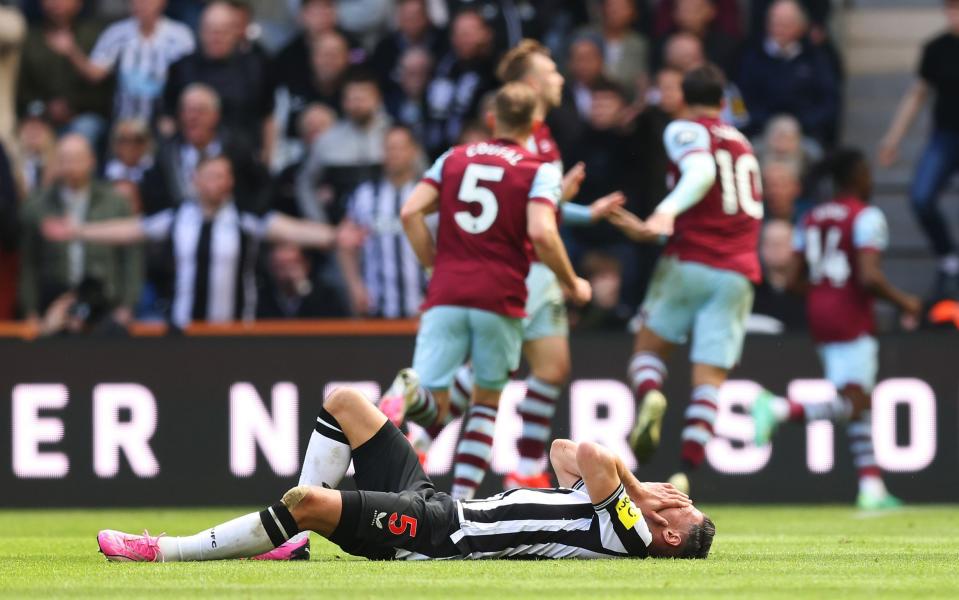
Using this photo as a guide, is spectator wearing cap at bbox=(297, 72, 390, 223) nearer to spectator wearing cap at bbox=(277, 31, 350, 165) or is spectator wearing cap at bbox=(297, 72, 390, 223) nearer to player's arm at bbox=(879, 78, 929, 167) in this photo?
spectator wearing cap at bbox=(277, 31, 350, 165)

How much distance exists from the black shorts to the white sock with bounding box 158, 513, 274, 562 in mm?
279

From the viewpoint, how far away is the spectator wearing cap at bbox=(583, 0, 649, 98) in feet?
48.9

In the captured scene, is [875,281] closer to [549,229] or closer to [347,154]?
[549,229]

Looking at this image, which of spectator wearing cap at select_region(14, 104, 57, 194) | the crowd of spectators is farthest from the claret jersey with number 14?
spectator wearing cap at select_region(14, 104, 57, 194)

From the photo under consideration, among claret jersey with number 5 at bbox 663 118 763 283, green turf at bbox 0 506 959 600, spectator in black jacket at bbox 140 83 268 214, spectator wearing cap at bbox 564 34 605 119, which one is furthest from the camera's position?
spectator wearing cap at bbox 564 34 605 119

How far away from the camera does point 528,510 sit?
286 inches

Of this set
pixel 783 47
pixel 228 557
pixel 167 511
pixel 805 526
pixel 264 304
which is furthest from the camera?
pixel 783 47

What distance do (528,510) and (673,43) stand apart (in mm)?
7471

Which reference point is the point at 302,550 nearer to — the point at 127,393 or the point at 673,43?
the point at 127,393

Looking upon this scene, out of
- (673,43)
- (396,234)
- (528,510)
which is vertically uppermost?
(673,43)

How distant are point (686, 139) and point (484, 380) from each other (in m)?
1.82

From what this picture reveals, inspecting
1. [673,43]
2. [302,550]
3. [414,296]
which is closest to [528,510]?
[302,550]

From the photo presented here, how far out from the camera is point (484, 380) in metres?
9.64

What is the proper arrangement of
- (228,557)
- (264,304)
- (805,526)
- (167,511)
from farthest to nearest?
Result: (264,304) < (167,511) < (805,526) < (228,557)
